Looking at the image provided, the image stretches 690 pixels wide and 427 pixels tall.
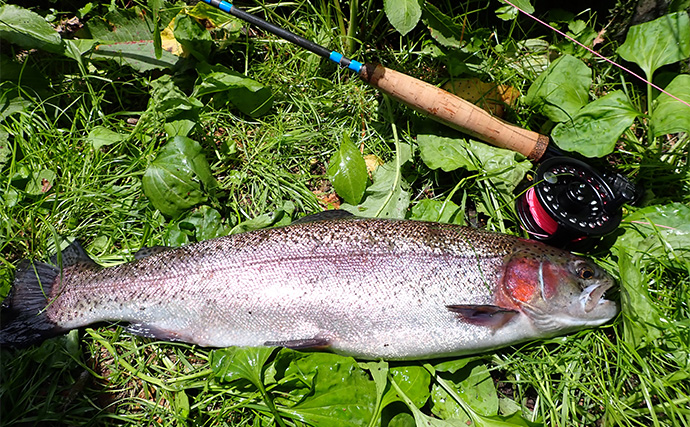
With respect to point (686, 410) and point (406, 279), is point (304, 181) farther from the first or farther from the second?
point (686, 410)

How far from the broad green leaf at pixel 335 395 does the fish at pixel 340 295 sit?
0.30 feet

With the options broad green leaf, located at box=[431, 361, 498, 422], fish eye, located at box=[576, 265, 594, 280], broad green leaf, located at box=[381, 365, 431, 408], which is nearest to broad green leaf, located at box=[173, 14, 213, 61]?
broad green leaf, located at box=[381, 365, 431, 408]

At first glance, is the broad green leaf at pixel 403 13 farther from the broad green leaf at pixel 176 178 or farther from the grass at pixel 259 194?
the broad green leaf at pixel 176 178

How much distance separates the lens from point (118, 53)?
3377mm

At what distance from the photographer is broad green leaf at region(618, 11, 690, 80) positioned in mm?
3064

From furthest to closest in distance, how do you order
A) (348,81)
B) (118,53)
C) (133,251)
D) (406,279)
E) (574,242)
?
(348,81) < (118,53) < (133,251) < (574,242) < (406,279)

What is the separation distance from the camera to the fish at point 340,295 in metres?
2.50

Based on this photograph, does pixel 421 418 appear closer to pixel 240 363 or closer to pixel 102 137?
pixel 240 363

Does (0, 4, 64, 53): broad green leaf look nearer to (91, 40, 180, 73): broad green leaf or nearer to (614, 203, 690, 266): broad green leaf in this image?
(91, 40, 180, 73): broad green leaf

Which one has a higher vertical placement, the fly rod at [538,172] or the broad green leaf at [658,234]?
the fly rod at [538,172]

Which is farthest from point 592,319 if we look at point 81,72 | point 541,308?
point 81,72

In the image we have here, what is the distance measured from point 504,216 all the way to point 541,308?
821mm

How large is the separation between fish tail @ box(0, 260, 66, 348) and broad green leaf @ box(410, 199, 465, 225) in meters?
2.43

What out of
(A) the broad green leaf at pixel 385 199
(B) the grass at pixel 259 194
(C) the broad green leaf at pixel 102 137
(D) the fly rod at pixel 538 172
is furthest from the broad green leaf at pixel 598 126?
(C) the broad green leaf at pixel 102 137
